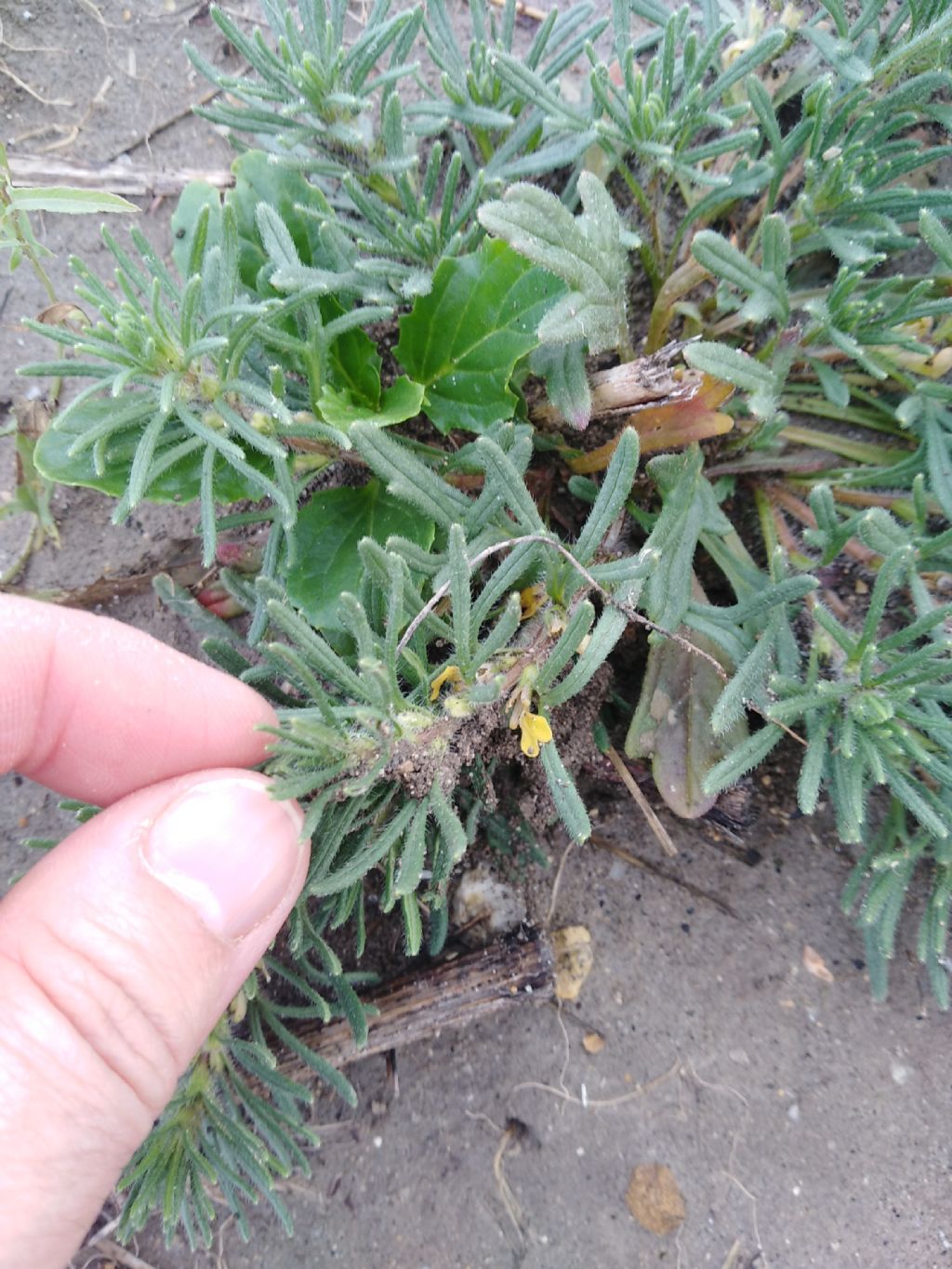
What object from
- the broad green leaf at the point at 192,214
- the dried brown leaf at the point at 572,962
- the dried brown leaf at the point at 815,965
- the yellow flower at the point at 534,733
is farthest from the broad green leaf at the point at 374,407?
the dried brown leaf at the point at 815,965

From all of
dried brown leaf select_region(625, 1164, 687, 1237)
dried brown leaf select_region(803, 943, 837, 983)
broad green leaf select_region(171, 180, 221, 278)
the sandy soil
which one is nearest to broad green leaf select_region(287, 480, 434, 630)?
broad green leaf select_region(171, 180, 221, 278)

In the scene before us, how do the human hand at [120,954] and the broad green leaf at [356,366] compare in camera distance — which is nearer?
the human hand at [120,954]

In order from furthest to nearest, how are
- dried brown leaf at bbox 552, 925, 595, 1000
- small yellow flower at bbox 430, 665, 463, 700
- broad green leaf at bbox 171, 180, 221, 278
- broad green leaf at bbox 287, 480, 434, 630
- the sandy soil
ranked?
dried brown leaf at bbox 552, 925, 595, 1000
the sandy soil
broad green leaf at bbox 171, 180, 221, 278
broad green leaf at bbox 287, 480, 434, 630
small yellow flower at bbox 430, 665, 463, 700

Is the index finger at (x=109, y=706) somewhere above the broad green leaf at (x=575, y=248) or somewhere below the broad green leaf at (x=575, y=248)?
below

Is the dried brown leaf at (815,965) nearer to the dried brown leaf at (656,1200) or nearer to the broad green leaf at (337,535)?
the dried brown leaf at (656,1200)

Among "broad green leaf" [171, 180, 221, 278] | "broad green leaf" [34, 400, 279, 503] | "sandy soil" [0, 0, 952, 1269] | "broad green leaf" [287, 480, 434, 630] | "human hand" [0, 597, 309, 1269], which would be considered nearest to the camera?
"human hand" [0, 597, 309, 1269]

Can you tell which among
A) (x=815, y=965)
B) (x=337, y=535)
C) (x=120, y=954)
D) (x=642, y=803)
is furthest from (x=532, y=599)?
(x=815, y=965)

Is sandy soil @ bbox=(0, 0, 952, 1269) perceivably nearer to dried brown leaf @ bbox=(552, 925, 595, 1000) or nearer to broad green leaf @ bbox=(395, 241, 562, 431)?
dried brown leaf @ bbox=(552, 925, 595, 1000)

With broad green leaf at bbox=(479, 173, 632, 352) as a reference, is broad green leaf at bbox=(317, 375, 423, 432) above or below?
below
